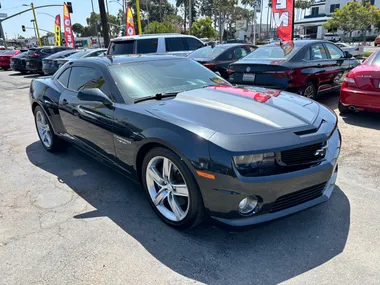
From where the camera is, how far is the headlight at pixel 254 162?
7.48 feet

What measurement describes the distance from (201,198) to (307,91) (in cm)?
496

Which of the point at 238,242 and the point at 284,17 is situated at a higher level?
the point at 284,17

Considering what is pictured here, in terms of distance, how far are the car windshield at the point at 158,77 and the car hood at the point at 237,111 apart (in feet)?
0.87

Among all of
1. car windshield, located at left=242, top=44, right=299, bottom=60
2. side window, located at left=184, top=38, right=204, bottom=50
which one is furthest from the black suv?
car windshield, located at left=242, top=44, right=299, bottom=60

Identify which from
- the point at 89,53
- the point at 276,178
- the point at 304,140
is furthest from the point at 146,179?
the point at 89,53

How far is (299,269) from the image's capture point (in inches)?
88.9

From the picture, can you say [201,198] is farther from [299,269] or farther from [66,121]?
[66,121]

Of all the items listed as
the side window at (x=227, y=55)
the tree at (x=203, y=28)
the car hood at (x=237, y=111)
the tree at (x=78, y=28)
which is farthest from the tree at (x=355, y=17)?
the tree at (x=78, y=28)

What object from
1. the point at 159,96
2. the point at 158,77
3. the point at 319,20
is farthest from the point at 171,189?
the point at 319,20

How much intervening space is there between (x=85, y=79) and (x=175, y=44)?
23.4ft

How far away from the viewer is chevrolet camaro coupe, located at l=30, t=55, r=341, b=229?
90.6 inches

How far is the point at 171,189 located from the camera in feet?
9.05

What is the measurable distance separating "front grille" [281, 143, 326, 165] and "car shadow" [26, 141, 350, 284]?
0.49 meters

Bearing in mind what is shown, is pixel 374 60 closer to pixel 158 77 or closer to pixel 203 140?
pixel 158 77
